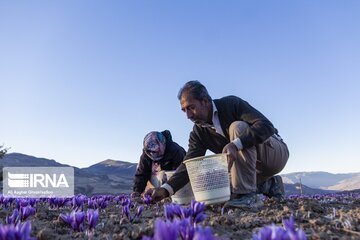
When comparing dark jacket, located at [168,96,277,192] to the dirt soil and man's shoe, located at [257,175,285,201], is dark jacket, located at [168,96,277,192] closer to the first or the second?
the dirt soil

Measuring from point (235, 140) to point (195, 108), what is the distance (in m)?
0.63

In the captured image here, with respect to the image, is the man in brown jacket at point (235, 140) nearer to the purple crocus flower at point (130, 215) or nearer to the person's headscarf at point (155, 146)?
the purple crocus flower at point (130, 215)

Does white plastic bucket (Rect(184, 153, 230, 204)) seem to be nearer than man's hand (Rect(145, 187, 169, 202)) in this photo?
Yes

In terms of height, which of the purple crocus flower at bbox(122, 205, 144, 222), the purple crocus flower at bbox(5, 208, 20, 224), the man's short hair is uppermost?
the man's short hair

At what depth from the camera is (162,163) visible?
7.43 m

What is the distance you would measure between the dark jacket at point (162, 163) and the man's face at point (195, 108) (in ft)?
8.28

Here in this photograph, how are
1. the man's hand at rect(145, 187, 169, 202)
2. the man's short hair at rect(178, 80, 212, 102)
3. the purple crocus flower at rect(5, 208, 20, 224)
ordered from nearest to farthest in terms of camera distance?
the purple crocus flower at rect(5, 208, 20, 224), the man's short hair at rect(178, 80, 212, 102), the man's hand at rect(145, 187, 169, 202)

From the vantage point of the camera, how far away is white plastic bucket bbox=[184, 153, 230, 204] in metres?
4.38

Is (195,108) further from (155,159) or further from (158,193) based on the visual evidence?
(155,159)

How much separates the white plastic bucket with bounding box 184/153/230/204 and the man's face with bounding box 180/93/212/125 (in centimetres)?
62

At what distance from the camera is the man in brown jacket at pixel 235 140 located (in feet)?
15.0

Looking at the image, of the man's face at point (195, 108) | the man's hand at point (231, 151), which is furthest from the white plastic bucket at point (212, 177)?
the man's face at point (195, 108)

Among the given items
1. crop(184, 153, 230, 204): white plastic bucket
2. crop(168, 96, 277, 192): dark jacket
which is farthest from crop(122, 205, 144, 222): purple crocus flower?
crop(168, 96, 277, 192): dark jacket

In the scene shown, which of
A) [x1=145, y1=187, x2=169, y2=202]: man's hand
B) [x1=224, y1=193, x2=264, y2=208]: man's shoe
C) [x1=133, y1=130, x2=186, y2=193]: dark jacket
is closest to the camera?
[x1=224, y1=193, x2=264, y2=208]: man's shoe
